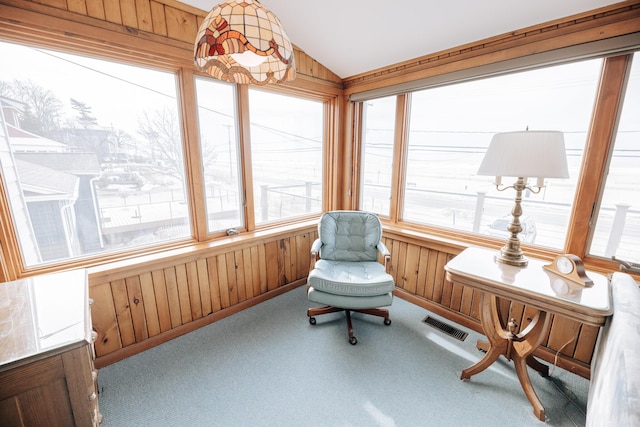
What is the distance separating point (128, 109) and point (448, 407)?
2.71 meters

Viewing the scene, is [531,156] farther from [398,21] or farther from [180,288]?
[180,288]

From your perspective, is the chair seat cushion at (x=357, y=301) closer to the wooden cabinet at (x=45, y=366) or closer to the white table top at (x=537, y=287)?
the white table top at (x=537, y=287)

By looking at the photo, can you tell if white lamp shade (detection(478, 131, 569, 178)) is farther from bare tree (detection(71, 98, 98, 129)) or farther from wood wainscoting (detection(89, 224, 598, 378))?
bare tree (detection(71, 98, 98, 129))

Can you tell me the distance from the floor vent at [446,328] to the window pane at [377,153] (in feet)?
3.56

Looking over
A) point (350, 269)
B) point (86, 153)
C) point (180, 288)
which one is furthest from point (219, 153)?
point (350, 269)

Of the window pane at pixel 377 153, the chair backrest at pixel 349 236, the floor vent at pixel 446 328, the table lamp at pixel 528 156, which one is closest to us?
the table lamp at pixel 528 156

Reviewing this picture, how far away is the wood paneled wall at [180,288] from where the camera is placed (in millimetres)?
1697

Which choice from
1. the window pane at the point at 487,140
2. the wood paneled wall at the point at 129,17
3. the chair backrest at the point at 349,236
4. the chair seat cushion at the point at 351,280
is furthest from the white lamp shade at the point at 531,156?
the wood paneled wall at the point at 129,17

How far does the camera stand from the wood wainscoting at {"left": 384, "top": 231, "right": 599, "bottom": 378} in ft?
5.50

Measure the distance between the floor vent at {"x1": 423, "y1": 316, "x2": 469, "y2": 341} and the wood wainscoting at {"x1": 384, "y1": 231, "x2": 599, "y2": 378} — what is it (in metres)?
0.10

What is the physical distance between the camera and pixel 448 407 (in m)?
1.46

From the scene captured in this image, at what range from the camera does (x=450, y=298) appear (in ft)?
7.29

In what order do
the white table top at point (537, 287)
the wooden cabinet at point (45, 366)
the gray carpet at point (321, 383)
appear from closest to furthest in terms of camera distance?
the wooden cabinet at point (45, 366) → the white table top at point (537, 287) → the gray carpet at point (321, 383)

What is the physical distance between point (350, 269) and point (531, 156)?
1.41m
